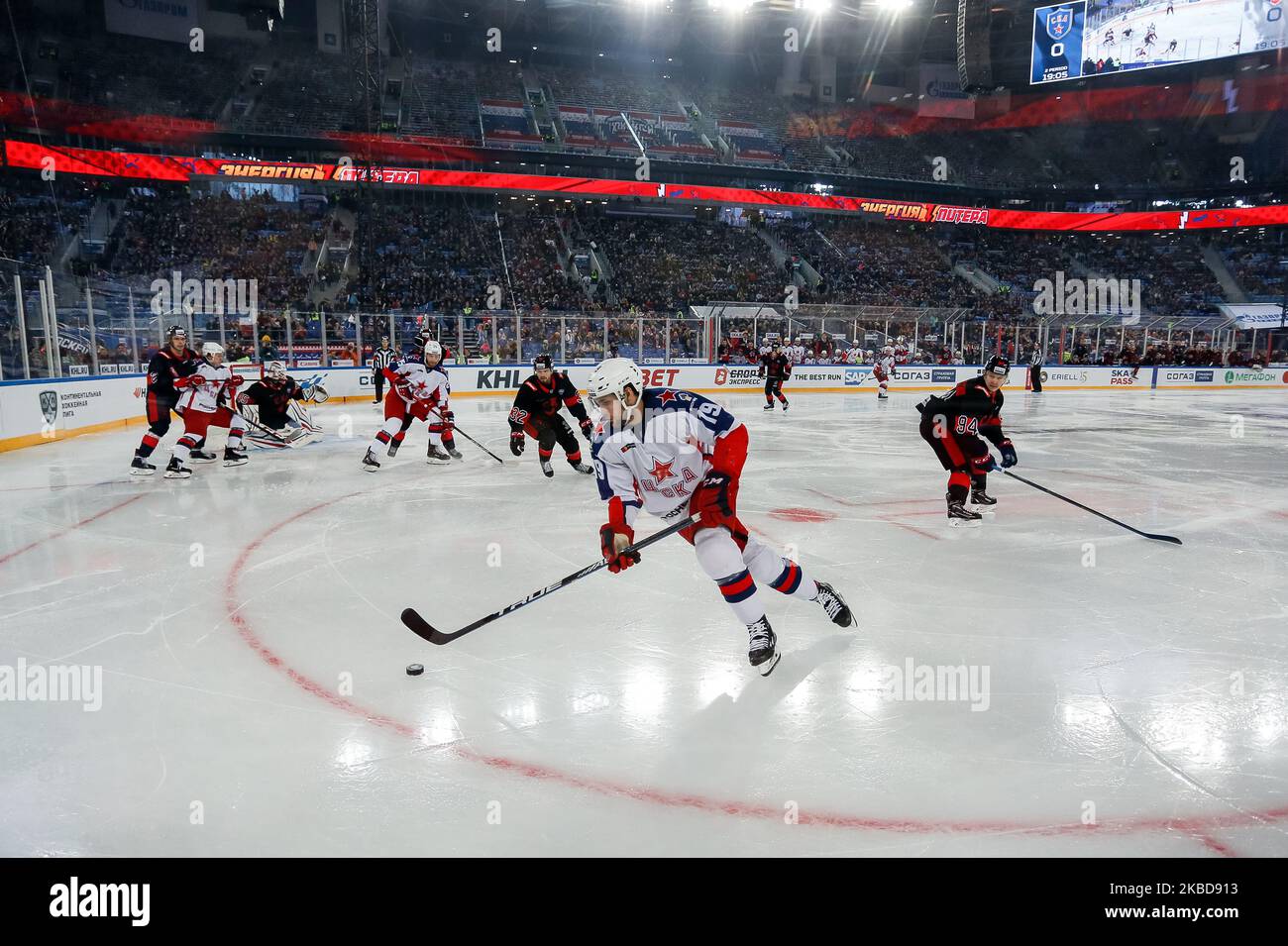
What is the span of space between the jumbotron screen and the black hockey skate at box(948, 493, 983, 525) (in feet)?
86.0

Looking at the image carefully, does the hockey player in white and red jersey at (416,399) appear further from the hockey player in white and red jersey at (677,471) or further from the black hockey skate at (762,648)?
the black hockey skate at (762,648)

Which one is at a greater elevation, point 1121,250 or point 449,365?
point 1121,250

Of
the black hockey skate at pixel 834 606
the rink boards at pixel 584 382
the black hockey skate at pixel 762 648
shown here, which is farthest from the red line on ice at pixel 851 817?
the rink boards at pixel 584 382

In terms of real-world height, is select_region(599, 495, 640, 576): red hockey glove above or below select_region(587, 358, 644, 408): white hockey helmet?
below

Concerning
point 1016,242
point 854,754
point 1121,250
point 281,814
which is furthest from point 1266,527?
point 1121,250

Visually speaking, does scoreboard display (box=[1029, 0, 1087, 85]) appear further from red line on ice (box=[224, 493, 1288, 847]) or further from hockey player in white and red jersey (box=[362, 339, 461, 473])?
red line on ice (box=[224, 493, 1288, 847])

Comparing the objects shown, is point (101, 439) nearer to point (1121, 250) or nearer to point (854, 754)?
point (854, 754)

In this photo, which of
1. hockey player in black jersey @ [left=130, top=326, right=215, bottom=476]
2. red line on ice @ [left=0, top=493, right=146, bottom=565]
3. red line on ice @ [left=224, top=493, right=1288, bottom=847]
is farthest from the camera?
hockey player in black jersey @ [left=130, top=326, right=215, bottom=476]

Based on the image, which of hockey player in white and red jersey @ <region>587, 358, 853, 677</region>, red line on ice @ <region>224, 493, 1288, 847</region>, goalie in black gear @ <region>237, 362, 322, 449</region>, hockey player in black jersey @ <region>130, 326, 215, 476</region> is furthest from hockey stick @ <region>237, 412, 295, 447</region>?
red line on ice @ <region>224, 493, 1288, 847</region>

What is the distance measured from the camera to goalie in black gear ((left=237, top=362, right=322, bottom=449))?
10.1m

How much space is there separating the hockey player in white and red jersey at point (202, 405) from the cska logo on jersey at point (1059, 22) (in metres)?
28.3

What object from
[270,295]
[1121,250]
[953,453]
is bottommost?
[953,453]
